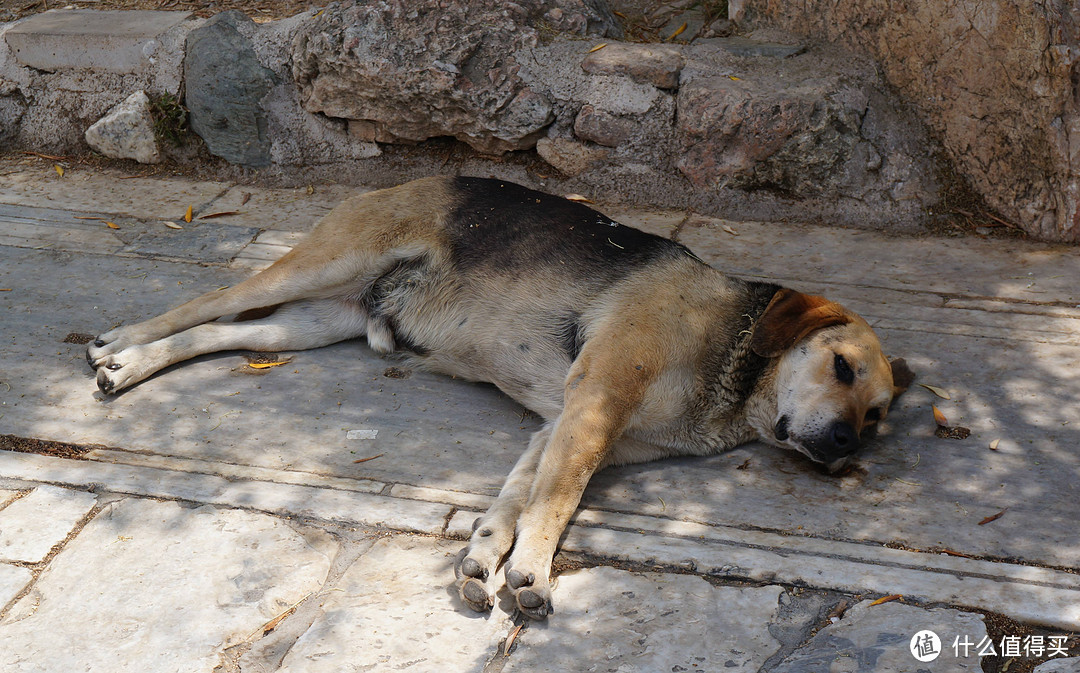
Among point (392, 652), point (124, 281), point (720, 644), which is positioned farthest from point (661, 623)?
point (124, 281)

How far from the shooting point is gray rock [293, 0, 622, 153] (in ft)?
20.5

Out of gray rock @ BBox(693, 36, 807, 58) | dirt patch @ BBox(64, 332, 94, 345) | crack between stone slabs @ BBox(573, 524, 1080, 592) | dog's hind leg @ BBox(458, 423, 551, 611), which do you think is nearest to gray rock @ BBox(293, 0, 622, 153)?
gray rock @ BBox(693, 36, 807, 58)

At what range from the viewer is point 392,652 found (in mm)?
2832

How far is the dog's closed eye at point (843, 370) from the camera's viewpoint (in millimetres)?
3781

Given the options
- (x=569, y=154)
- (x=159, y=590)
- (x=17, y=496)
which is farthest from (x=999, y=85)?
(x=17, y=496)

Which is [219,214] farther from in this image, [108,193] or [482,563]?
[482,563]

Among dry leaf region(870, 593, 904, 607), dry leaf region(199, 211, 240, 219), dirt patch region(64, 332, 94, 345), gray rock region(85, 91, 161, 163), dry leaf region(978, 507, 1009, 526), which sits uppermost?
gray rock region(85, 91, 161, 163)

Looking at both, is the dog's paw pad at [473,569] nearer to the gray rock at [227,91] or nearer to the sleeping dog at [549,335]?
the sleeping dog at [549,335]

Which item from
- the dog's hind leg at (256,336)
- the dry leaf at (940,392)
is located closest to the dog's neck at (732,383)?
the dry leaf at (940,392)

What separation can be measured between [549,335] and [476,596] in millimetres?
1446

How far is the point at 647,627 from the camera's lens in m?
2.96

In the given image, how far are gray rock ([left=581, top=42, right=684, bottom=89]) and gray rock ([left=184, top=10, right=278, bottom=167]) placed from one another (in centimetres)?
234

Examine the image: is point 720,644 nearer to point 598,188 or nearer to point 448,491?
point 448,491

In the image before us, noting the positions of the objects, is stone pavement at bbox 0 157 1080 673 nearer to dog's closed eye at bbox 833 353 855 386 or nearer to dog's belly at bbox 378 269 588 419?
dog's belly at bbox 378 269 588 419
